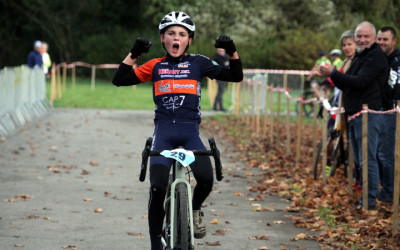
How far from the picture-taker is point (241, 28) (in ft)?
149

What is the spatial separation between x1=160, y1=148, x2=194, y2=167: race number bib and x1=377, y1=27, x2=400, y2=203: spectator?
4757 mm

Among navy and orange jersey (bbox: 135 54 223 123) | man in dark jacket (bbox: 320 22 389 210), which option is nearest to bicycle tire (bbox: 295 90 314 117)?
man in dark jacket (bbox: 320 22 389 210)

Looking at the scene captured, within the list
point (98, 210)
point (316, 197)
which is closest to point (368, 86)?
point (316, 197)

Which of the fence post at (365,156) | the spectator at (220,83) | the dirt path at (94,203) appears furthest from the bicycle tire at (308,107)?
the fence post at (365,156)

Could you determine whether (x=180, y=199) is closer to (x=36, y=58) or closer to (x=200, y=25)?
(x=36, y=58)

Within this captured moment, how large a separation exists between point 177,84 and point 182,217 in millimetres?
1184

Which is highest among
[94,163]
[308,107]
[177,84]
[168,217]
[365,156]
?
[177,84]

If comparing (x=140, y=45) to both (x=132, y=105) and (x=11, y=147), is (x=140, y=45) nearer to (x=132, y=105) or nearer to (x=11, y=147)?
(x=11, y=147)

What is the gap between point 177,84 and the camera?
6.41 meters

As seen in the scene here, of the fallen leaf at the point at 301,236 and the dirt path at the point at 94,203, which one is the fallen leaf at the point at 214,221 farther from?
the fallen leaf at the point at 301,236

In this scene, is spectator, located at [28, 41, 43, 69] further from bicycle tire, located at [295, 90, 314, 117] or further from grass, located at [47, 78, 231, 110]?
bicycle tire, located at [295, 90, 314, 117]

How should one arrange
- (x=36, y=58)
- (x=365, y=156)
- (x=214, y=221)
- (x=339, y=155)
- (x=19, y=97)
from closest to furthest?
(x=214, y=221) < (x=365, y=156) < (x=339, y=155) < (x=19, y=97) < (x=36, y=58)

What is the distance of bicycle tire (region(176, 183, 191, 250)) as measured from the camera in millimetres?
5715

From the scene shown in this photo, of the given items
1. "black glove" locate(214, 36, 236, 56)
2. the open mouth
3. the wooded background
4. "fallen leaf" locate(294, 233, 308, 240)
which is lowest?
"fallen leaf" locate(294, 233, 308, 240)
